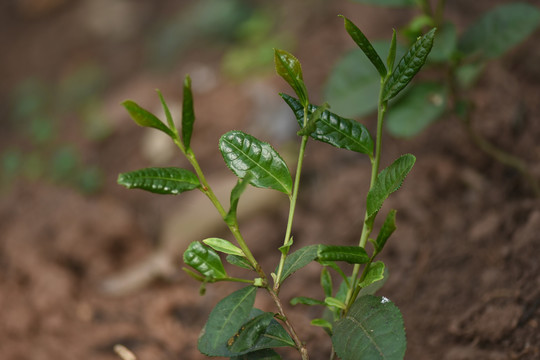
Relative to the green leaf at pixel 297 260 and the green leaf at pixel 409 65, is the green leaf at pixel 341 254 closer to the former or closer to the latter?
the green leaf at pixel 297 260

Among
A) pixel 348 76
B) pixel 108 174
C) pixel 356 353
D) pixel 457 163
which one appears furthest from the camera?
pixel 108 174

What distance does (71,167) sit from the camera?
132 inches

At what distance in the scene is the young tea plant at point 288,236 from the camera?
3.10 ft

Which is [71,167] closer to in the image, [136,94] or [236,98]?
[136,94]

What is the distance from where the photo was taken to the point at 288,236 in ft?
3.36

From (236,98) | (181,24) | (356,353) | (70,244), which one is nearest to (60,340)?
(70,244)

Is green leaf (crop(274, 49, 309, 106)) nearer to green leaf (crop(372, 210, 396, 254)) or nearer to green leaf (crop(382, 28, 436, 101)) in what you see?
green leaf (crop(382, 28, 436, 101))

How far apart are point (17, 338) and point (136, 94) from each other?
219 cm

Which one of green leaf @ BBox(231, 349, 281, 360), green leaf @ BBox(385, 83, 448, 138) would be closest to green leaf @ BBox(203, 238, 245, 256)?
green leaf @ BBox(231, 349, 281, 360)

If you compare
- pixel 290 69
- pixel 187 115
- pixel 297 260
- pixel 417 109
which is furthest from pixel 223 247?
pixel 417 109

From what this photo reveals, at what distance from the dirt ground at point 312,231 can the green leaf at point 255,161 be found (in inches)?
25.9

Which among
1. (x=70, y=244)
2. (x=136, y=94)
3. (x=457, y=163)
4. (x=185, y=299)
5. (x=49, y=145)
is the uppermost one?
(x=136, y=94)

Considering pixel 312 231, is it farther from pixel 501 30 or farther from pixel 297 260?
pixel 297 260

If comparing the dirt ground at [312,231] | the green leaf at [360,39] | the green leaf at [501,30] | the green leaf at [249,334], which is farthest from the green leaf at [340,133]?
the green leaf at [501,30]
